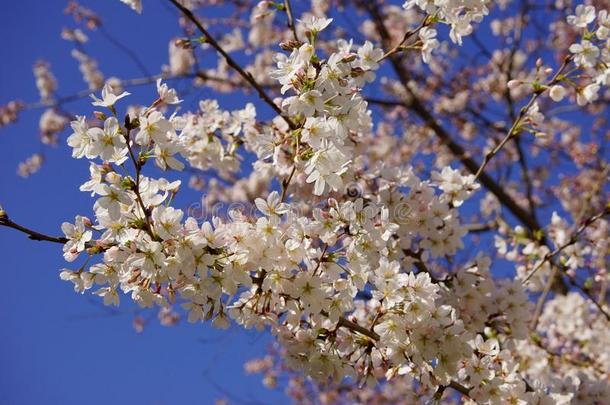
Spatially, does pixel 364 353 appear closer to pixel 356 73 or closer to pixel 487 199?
pixel 356 73

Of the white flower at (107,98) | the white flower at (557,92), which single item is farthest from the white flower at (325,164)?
the white flower at (557,92)

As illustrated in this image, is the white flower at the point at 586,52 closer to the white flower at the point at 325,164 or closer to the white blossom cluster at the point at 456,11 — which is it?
the white blossom cluster at the point at 456,11

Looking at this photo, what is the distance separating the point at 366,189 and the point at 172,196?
1.23m

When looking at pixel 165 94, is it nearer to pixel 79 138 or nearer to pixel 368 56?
pixel 79 138

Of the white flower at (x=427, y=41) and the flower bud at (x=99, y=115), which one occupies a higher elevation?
the white flower at (x=427, y=41)

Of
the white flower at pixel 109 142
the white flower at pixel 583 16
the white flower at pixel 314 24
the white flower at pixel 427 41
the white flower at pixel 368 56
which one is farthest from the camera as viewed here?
the white flower at pixel 583 16

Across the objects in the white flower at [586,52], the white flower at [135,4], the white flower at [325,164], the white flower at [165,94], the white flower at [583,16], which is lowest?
the white flower at [325,164]

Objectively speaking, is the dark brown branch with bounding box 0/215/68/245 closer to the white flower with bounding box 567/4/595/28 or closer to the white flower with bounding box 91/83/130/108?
the white flower with bounding box 91/83/130/108

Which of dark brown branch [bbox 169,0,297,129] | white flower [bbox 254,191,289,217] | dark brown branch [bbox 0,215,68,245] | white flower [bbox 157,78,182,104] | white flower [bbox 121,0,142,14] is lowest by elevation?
dark brown branch [bbox 0,215,68,245]

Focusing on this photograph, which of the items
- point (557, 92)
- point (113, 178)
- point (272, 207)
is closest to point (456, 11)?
point (557, 92)

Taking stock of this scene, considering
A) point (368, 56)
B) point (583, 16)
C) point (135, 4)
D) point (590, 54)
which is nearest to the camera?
point (368, 56)

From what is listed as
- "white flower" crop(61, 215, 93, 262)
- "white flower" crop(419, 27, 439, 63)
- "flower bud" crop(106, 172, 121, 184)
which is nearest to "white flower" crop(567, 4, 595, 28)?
"white flower" crop(419, 27, 439, 63)

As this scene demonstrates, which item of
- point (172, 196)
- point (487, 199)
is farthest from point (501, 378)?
point (487, 199)

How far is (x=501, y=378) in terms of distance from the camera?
2375 mm
